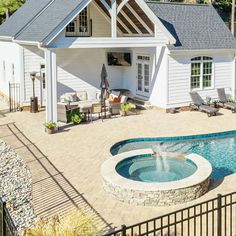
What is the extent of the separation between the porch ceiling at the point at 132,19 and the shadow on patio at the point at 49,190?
10267 millimetres

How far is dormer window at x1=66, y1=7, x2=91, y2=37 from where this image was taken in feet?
82.9

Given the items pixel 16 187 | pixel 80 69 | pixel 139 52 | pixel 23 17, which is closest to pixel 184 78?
pixel 139 52

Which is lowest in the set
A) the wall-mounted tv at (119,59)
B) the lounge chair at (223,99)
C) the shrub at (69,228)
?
the shrub at (69,228)

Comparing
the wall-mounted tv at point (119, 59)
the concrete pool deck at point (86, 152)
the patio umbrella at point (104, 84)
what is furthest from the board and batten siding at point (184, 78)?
the wall-mounted tv at point (119, 59)

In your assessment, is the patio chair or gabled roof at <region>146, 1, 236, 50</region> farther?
gabled roof at <region>146, 1, 236, 50</region>

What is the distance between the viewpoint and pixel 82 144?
56.0ft

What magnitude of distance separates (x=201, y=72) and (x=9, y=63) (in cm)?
1285

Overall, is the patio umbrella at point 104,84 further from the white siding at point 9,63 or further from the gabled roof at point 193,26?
the white siding at point 9,63

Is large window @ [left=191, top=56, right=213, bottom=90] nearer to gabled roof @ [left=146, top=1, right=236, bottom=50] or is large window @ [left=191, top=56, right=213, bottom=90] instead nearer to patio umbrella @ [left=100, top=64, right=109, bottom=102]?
gabled roof @ [left=146, top=1, right=236, bottom=50]

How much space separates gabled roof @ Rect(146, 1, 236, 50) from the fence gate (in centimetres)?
1011

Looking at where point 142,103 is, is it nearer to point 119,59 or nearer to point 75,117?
point 119,59

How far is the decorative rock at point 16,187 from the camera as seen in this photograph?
10261mm

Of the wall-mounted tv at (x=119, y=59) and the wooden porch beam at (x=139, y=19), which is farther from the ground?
the wooden porch beam at (x=139, y=19)

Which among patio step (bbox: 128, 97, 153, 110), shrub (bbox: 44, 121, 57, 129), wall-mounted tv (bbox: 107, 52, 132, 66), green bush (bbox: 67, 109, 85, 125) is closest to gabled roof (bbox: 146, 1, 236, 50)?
wall-mounted tv (bbox: 107, 52, 132, 66)
